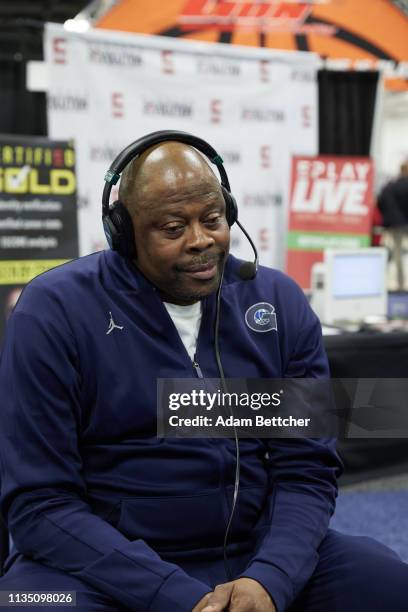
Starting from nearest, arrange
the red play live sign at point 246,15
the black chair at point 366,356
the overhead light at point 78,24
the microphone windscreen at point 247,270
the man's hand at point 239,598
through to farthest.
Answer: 1. the man's hand at point 239,598
2. the microphone windscreen at point 247,270
3. the black chair at point 366,356
4. the red play live sign at point 246,15
5. the overhead light at point 78,24

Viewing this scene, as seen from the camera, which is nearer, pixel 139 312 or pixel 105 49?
pixel 139 312

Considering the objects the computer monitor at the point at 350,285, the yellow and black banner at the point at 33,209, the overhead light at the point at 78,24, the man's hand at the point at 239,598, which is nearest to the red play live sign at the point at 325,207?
the computer monitor at the point at 350,285

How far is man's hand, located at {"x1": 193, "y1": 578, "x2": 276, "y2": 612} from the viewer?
A: 1125 mm

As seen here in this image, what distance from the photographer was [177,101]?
14.7ft

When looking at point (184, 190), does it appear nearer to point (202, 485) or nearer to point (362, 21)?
point (202, 485)

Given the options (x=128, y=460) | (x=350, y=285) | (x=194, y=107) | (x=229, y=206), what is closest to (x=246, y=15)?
(x=194, y=107)

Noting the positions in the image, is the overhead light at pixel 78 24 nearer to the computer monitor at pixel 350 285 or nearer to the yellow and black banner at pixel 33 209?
the yellow and black banner at pixel 33 209

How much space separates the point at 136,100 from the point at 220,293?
10.4 feet

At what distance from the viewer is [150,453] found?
1.30 metres

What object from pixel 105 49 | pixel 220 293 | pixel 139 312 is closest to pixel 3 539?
pixel 139 312

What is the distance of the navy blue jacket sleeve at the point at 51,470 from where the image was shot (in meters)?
1.18

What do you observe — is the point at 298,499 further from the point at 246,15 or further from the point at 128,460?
the point at 246,15

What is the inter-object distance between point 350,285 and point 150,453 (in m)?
2.72

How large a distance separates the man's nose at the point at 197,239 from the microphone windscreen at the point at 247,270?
0.42 feet
